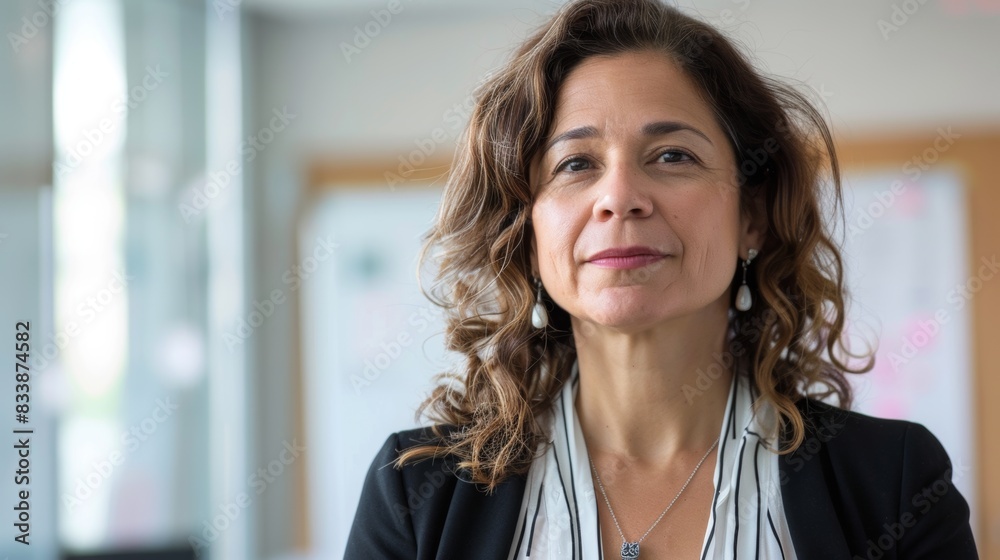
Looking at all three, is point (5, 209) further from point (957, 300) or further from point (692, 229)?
point (957, 300)

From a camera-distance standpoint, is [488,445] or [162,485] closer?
[488,445]

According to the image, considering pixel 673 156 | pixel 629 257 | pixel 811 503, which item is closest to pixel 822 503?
pixel 811 503

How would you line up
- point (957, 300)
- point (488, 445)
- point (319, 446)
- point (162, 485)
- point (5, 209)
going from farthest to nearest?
point (319, 446) → point (957, 300) → point (162, 485) → point (5, 209) → point (488, 445)

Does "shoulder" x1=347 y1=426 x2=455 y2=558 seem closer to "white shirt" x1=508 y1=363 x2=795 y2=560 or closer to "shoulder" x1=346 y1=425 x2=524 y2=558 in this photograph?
"shoulder" x1=346 y1=425 x2=524 y2=558

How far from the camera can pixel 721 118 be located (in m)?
1.54

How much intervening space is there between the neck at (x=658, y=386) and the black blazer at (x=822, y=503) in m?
0.16

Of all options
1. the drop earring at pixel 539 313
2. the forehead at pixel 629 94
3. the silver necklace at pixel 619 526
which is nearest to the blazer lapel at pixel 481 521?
the silver necklace at pixel 619 526

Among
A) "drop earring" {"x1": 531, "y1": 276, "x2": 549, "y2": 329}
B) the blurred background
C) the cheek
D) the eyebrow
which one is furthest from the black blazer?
the blurred background

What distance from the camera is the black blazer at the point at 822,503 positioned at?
4.48ft

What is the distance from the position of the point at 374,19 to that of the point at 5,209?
7.23 ft

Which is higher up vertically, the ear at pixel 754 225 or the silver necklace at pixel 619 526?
the ear at pixel 754 225

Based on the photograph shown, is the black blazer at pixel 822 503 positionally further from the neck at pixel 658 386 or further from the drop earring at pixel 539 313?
the drop earring at pixel 539 313

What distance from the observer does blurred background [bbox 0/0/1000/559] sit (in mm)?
3059

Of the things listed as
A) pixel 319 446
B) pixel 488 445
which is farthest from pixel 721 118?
pixel 319 446
